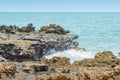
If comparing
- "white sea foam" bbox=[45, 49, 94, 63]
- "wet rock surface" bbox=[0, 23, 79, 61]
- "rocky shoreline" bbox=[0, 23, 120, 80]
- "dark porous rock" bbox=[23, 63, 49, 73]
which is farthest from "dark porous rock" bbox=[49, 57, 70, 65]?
"white sea foam" bbox=[45, 49, 94, 63]

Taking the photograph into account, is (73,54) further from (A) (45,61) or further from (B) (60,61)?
(B) (60,61)

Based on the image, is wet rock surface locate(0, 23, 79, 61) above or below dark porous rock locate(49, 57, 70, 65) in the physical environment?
below

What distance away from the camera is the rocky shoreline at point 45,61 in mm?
13952

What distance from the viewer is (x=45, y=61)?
2895 centimetres

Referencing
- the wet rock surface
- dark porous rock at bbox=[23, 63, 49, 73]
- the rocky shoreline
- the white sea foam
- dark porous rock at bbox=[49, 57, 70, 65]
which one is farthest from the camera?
the white sea foam

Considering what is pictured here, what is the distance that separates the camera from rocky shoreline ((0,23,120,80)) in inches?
549

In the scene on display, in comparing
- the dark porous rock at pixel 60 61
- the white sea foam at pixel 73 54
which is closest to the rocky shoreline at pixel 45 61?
the dark porous rock at pixel 60 61

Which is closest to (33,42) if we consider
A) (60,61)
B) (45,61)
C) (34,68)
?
(45,61)

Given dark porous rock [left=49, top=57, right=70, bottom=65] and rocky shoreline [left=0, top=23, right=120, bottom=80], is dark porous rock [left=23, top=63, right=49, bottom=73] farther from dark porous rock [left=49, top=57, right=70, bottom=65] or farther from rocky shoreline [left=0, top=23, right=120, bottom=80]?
dark porous rock [left=49, top=57, right=70, bottom=65]

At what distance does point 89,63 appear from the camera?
84.4 ft

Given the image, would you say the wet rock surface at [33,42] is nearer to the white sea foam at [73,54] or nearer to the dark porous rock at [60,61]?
the white sea foam at [73,54]

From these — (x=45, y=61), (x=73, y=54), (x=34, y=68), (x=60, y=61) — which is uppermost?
(x=34, y=68)

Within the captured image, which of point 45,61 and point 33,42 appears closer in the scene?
point 45,61

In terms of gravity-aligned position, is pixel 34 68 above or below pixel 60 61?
above
